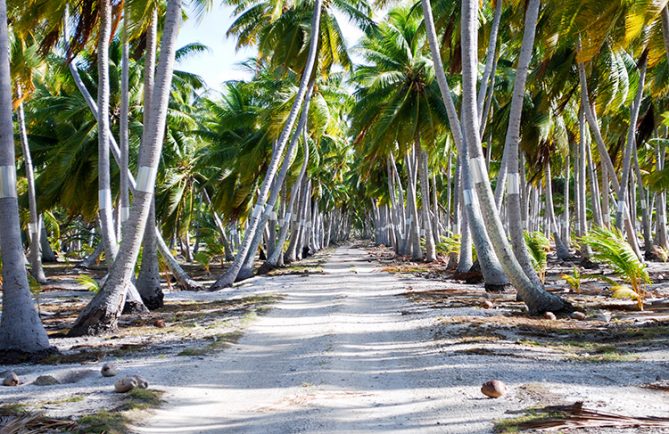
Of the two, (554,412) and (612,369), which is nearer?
(554,412)

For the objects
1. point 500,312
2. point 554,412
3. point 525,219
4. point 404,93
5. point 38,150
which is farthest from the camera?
point 525,219

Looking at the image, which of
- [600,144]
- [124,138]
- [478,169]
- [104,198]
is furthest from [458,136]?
[600,144]

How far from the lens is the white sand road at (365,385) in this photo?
493 centimetres

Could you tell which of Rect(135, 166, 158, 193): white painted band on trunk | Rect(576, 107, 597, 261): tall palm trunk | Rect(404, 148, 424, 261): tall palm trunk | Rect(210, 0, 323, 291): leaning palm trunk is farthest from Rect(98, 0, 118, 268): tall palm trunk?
Rect(404, 148, 424, 261): tall palm trunk

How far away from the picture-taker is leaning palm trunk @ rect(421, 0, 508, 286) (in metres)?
12.3

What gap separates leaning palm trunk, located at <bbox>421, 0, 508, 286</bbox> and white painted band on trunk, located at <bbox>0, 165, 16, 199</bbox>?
25.0 feet

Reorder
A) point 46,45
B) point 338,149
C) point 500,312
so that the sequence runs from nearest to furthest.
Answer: point 500,312 < point 46,45 < point 338,149

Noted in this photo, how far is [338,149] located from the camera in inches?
1545

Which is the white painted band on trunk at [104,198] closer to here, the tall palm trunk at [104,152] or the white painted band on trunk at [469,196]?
the tall palm trunk at [104,152]

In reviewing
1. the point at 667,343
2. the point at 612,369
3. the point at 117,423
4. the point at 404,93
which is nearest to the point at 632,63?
the point at 404,93

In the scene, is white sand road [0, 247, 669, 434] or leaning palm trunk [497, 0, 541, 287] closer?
white sand road [0, 247, 669, 434]

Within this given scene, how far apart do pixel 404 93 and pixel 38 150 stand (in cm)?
1612

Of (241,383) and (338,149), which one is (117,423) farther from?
(338,149)

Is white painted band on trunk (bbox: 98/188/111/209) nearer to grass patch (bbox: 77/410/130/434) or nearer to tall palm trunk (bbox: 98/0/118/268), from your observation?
tall palm trunk (bbox: 98/0/118/268)
